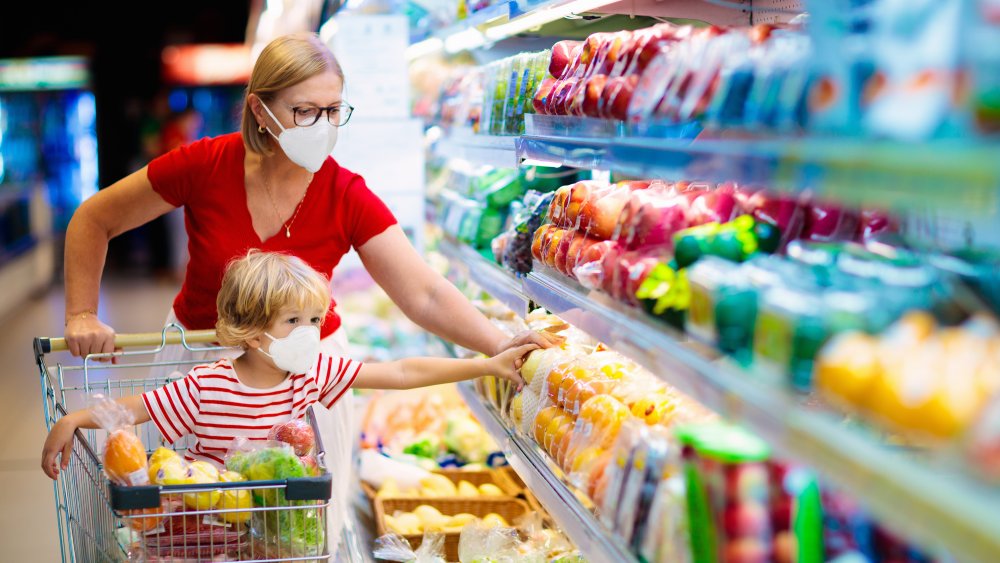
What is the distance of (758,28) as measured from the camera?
1.75m

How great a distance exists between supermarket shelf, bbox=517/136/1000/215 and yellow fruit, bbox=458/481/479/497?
214 centimetres

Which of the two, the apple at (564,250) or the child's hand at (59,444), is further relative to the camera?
the apple at (564,250)

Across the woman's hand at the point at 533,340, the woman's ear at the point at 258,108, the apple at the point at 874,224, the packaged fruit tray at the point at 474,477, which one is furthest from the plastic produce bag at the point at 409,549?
the apple at the point at 874,224

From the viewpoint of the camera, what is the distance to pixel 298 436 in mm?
2355

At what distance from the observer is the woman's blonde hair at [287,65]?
9.23ft

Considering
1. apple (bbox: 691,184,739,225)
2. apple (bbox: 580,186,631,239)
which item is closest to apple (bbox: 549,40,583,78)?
apple (bbox: 580,186,631,239)

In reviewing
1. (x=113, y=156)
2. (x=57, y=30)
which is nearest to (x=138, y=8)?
(x=57, y=30)

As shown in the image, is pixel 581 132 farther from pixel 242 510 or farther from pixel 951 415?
pixel 951 415

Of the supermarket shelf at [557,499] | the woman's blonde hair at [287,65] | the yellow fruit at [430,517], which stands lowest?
the yellow fruit at [430,517]

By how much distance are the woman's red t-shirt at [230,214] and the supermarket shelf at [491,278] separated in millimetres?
398

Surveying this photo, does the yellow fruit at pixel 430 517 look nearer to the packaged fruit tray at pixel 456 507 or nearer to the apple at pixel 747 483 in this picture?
the packaged fruit tray at pixel 456 507

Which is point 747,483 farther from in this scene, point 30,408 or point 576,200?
point 30,408

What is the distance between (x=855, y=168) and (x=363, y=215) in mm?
2057

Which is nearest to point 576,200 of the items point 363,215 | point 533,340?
point 533,340
